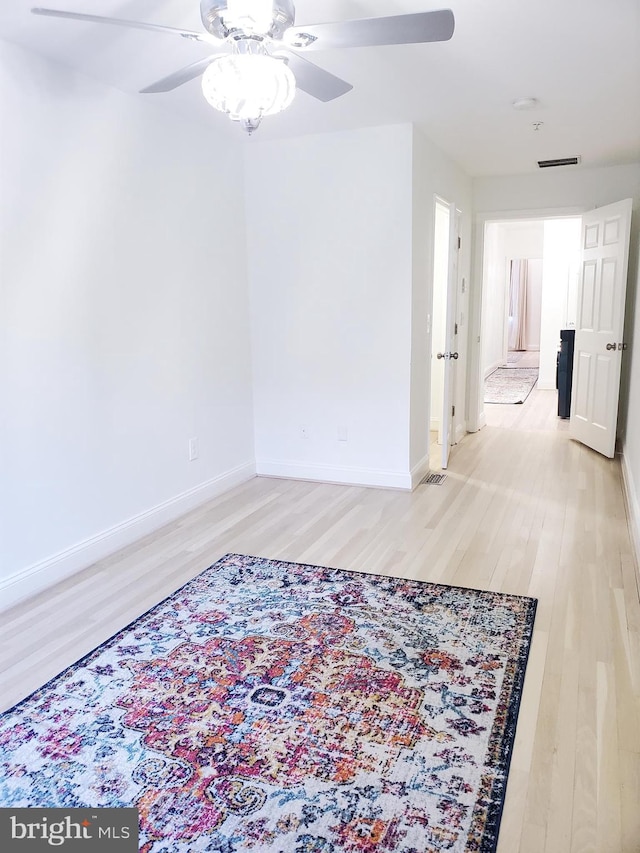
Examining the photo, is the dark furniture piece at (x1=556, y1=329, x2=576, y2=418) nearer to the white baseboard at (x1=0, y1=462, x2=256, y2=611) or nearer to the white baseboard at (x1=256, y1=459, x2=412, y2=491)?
the white baseboard at (x1=256, y1=459, x2=412, y2=491)

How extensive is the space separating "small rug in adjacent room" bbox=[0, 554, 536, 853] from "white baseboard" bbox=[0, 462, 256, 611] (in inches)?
25.6

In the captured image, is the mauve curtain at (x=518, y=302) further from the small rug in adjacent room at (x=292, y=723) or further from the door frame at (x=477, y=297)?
the small rug in adjacent room at (x=292, y=723)

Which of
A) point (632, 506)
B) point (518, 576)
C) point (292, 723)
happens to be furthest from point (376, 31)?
point (632, 506)

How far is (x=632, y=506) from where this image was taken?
3850mm

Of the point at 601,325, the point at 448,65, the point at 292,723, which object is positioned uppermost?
the point at 448,65

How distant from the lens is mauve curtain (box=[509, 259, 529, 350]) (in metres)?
15.3

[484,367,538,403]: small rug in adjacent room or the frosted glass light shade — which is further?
[484,367,538,403]: small rug in adjacent room

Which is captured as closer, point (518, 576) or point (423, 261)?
point (518, 576)

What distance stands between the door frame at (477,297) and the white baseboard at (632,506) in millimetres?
1945

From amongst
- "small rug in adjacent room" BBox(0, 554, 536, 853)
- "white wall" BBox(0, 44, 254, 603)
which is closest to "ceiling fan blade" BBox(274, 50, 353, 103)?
"white wall" BBox(0, 44, 254, 603)

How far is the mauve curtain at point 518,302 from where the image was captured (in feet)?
50.3

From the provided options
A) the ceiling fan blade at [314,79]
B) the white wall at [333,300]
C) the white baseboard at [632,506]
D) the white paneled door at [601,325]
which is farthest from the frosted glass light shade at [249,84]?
the white paneled door at [601,325]

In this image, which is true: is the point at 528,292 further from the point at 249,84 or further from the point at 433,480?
the point at 249,84

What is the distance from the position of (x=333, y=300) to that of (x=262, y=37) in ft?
8.67
